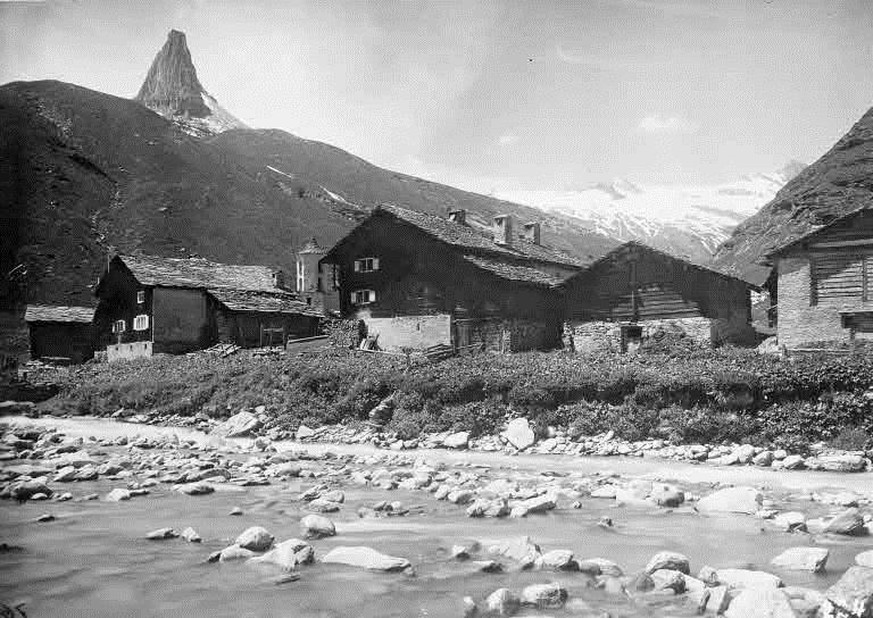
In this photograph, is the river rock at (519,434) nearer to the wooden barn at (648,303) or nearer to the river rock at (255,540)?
the river rock at (255,540)

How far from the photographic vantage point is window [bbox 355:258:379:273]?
141 feet

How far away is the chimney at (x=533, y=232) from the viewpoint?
5491 cm

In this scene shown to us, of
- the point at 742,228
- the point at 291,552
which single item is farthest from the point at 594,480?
the point at 742,228

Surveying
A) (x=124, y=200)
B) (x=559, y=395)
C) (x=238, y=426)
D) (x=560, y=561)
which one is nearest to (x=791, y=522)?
(x=560, y=561)

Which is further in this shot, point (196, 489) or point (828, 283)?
point (828, 283)

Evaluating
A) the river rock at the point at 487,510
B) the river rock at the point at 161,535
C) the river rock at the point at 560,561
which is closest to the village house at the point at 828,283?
the river rock at the point at 487,510

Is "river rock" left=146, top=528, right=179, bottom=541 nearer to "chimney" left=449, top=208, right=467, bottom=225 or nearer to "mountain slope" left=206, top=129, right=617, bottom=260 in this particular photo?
"chimney" left=449, top=208, right=467, bottom=225

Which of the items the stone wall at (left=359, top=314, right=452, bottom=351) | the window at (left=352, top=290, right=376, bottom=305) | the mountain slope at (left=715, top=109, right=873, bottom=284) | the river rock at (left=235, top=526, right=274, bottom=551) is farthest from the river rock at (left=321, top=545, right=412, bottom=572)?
the window at (left=352, top=290, right=376, bottom=305)

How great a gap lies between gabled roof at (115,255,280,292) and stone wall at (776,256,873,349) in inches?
1409

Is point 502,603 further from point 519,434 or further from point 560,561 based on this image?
point 519,434

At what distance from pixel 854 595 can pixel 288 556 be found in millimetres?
6089

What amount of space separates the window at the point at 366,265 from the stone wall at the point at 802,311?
23.7 meters

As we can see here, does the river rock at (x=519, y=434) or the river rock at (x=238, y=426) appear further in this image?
the river rock at (x=238, y=426)

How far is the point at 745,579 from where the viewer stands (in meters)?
7.25
